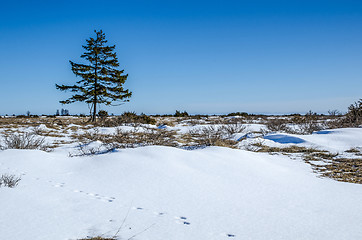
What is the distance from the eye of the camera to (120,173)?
12.5 feet

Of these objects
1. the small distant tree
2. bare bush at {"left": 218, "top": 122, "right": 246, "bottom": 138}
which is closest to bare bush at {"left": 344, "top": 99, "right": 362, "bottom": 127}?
bare bush at {"left": 218, "top": 122, "right": 246, "bottom": 138}

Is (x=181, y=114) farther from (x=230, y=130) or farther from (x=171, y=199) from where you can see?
(x=171, y=199)

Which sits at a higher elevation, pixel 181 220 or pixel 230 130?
pixel 230 130

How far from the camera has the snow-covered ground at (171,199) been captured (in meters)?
2.20

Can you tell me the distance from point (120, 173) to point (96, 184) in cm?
47

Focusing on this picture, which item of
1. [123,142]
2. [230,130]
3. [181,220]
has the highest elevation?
[230,130]

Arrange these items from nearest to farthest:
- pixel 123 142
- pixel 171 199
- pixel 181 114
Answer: pixel 171 199 < pixel 123 142 < pixel 181 114

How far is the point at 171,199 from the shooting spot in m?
2.93

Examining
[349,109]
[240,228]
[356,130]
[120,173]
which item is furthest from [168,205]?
[349,109]

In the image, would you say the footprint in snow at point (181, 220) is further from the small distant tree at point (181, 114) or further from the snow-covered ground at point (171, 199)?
the small distant tree at point (181, 114)

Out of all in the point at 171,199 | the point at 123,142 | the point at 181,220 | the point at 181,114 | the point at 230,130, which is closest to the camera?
the point at 181,220

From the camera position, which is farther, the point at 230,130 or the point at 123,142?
the point at 230,130

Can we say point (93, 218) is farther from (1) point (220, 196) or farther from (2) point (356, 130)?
(2) point (356, 130)

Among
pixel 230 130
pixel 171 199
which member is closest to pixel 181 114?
pixel 230 130
